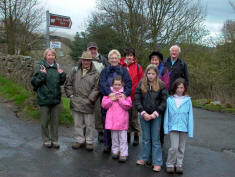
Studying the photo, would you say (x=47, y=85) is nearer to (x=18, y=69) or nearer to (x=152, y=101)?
(x=152, y=101)

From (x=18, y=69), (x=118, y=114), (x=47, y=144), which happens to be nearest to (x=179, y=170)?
(x=118, y=114)

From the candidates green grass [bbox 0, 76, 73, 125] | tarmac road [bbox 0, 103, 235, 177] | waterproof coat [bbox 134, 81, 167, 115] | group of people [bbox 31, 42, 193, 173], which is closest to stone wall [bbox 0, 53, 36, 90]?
green grass [bbox 0, 76, 73, 125]

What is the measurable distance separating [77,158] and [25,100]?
12.9ft

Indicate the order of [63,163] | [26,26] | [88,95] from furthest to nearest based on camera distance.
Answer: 1. [26,26]
2. [88,95]
3. [63,163]

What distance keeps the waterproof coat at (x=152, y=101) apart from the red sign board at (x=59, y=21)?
423 cm

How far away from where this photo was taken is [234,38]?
461 inches

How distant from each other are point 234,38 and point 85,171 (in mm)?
9989

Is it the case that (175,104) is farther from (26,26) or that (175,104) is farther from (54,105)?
(26,26)

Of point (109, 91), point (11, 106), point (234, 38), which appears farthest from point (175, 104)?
point (234, 38)

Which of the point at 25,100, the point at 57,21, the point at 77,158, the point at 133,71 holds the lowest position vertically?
the point at 77,158

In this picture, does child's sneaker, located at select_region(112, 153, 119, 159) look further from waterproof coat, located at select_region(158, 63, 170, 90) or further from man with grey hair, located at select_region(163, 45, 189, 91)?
man with grey hair, located at select_region(163, 45, 189, 91)

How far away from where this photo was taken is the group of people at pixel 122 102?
446 cm

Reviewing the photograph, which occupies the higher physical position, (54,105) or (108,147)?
(54,105)

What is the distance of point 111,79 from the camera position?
5.05 metres
